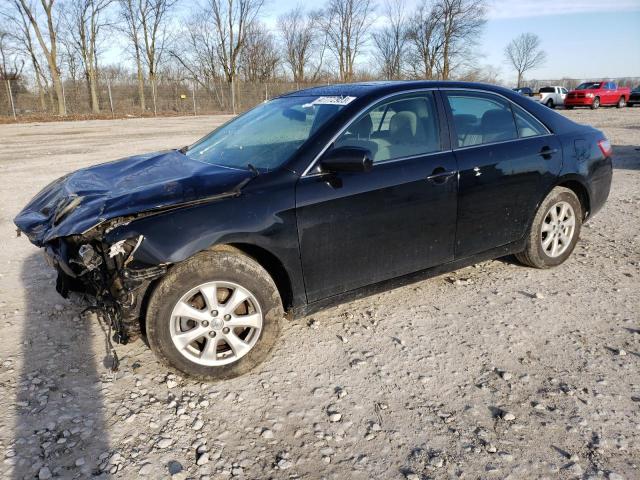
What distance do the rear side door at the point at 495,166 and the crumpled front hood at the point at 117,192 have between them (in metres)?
1.72

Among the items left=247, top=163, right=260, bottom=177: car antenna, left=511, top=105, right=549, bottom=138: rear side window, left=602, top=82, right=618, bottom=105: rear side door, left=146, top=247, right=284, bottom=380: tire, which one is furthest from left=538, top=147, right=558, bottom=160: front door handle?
left=602, top=82, right=618, bottom=105: rear side door

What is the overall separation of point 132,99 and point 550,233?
35110 mm

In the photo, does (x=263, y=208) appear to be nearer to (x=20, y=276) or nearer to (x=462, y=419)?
(x=462, y=419)

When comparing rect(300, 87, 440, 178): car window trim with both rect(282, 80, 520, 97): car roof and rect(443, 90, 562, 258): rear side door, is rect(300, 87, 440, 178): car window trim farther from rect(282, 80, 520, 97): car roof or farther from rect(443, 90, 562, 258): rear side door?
rect(443, 90, 562, 258): rear side door

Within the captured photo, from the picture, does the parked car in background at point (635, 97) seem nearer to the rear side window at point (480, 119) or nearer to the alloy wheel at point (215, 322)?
the rear side window at point (480, 119)

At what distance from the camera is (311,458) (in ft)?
7.38

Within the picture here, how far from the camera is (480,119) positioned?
382 cm

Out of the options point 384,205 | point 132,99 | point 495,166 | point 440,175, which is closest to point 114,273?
point 384,205

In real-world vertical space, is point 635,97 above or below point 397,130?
above

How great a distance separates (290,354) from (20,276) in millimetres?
2873

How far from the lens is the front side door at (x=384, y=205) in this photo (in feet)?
9.86

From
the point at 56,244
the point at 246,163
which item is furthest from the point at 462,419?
the point at 56,244

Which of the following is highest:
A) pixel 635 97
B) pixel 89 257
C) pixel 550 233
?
pixel 635 97

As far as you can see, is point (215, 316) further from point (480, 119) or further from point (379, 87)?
point (480, 119)
